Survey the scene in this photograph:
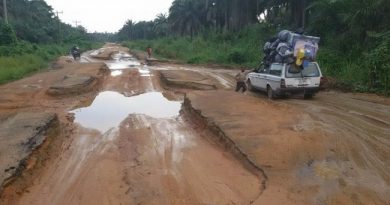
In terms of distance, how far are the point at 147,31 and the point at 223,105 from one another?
10917 centimetres

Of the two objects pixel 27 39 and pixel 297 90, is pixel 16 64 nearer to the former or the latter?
pixel 297 90

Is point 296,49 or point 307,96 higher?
point 296,49

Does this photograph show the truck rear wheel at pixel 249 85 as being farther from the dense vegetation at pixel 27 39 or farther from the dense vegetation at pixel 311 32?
the dense vegetation at pixel 27 39

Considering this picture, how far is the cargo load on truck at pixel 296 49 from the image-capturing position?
1499 centimetres

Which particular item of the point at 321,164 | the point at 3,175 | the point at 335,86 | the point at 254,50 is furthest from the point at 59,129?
the point at 254,50

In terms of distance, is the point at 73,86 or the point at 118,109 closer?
the point at 118,109

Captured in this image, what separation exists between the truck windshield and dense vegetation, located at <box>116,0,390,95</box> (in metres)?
3.07

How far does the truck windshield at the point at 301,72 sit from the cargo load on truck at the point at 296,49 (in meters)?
0.16

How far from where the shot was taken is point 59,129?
12.0m

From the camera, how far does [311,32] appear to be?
29922mm

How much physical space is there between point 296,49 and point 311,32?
51.0 feet

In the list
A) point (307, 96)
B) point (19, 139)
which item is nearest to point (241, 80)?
point (307, 96)

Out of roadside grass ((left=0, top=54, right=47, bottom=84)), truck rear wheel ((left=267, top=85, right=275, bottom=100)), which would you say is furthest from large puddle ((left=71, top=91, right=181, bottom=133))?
roadside grass ((left=0, top=54, right=47, bottom=84))

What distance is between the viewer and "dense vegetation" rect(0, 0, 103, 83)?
90.0ft
